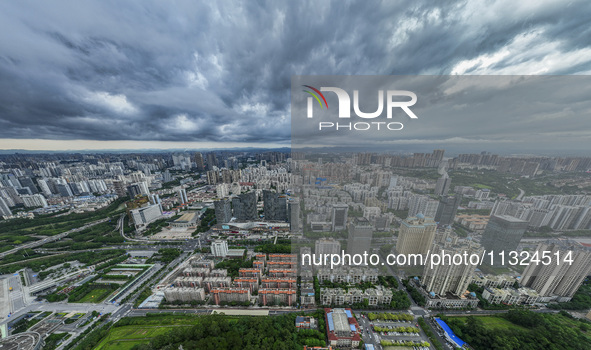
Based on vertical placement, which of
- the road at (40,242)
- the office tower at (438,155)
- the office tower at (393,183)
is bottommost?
the road at (40,242)

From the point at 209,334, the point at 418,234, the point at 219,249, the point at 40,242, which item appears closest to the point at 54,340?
the point at 209,334

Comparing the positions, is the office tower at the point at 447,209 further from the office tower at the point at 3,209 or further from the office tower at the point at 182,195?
the office tower at the point at 3,209

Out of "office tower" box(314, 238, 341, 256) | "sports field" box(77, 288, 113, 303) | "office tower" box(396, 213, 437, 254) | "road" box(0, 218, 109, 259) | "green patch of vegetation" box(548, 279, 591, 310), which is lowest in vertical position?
"sports field" box(77, 288, 113, 303)

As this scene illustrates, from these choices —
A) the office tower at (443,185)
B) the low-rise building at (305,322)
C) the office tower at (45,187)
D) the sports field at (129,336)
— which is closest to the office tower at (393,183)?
the office tower at (443,185)

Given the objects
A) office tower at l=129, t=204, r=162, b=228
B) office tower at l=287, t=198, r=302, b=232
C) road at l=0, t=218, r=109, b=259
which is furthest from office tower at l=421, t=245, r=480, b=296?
road at l=0, t=218, r=109, b=259

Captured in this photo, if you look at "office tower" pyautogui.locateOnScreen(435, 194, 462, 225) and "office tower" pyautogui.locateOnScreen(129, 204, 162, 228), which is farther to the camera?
"office tower" pyautogui.locateOnScreen(129, 204, 162, 228)

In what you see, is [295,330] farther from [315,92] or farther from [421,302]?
[315,92]

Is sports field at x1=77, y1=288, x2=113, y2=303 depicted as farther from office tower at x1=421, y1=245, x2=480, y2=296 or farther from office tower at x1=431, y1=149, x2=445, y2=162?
office tower at x1=431, y1=149, x2=445, y2=162

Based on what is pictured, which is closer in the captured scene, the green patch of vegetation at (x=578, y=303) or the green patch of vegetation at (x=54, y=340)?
the green patch of vegetation at (x=54, y=340)
